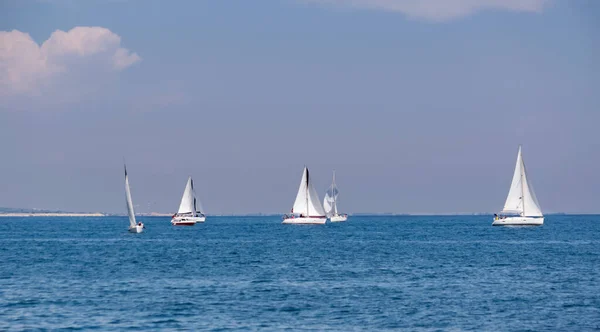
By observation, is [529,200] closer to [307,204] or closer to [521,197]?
[521,197]

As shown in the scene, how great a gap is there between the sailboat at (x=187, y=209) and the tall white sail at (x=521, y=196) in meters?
75.2

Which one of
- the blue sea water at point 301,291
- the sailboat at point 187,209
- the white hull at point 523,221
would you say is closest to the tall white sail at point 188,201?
the sailboat at point 187,209

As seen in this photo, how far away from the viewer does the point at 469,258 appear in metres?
83.4

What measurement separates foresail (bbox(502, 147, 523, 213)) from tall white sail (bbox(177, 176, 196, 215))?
246 feet

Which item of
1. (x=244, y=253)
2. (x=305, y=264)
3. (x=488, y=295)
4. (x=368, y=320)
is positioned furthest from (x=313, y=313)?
(x=244, y=253)

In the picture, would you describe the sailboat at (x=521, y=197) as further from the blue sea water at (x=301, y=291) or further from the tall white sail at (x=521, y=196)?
the blue sea water at (x=301, y=291)

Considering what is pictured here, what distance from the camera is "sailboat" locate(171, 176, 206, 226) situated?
18888cm

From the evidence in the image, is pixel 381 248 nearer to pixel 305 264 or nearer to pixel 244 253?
pixel 244 253

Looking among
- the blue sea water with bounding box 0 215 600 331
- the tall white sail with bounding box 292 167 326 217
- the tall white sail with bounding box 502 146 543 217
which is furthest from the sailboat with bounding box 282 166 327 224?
the blue sea water with bounding box 0 215 600 331

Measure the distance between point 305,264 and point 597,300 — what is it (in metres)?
31.0

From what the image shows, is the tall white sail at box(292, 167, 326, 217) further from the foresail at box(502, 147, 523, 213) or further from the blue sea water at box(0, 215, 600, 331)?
the blue sea water at box(0, 215, 600, 331)

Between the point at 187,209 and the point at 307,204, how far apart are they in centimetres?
3082

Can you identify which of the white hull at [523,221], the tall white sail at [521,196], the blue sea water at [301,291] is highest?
the tall white sail at [521,196]

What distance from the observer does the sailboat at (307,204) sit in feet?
593
